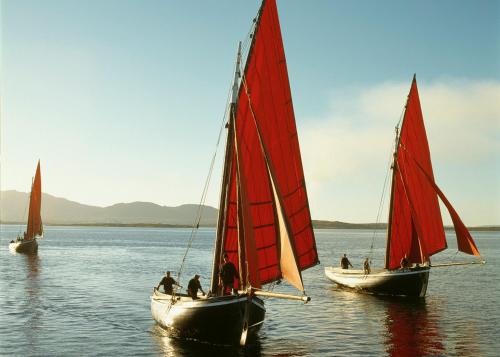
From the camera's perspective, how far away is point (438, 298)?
44.0 m

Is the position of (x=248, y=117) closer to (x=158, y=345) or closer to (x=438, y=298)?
(x=158, y=345)

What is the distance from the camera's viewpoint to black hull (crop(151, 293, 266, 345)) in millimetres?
22328

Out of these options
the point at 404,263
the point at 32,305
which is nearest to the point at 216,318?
the point at 32,305

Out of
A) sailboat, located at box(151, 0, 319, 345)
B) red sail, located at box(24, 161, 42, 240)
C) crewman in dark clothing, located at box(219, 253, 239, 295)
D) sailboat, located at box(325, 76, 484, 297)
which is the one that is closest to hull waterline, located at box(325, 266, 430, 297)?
sailboat, located at box(325, 76, 484, 297)

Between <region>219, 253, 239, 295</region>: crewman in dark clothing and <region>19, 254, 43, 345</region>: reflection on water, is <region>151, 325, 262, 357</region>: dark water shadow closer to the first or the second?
<region>219, 253, 239, 295</region>: crewman in dark clothing

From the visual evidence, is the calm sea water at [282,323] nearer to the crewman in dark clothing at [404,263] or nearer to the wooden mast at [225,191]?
the crewman in dark clothing at [404,263]

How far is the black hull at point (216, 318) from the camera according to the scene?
73.3 ft

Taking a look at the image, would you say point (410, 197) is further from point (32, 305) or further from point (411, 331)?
point (32, 305)

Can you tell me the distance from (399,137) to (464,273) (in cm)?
3200

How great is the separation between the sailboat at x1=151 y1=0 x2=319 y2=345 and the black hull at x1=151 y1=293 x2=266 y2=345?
0.04 metres

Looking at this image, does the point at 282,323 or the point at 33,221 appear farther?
the point at 33,221

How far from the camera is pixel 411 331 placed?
29.8 meters

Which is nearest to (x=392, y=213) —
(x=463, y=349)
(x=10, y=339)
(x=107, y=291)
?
(x=463, y=349)

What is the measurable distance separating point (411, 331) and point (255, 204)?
1273 centimetres
